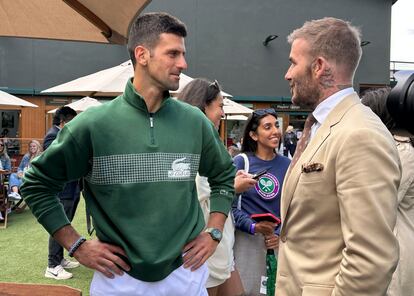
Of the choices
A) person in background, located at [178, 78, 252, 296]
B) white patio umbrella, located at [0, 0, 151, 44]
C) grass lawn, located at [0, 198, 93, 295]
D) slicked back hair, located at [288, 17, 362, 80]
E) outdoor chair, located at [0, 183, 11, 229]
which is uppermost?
white patio umbrella, located at [0, 0, 151, 44]

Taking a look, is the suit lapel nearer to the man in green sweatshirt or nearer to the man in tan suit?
the man in tan suit

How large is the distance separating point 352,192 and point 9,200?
8.53 meters

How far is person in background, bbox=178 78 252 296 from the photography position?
2758 millimetres

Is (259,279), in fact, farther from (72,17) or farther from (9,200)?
(9,200)

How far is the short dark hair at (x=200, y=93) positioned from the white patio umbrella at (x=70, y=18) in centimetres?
61

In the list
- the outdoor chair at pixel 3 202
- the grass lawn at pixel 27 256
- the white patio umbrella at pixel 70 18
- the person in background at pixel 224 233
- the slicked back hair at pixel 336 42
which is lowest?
the grass lawn at pixel 27 256

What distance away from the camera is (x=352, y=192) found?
1.52 metres

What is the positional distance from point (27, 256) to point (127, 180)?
16.2 feet

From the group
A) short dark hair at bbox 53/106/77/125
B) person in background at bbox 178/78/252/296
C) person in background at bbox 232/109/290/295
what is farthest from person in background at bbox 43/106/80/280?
person in background at bbox 178/78/252/296

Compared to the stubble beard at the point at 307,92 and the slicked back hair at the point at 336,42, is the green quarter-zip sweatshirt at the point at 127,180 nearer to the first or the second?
the stubble beard at the point at 307,92

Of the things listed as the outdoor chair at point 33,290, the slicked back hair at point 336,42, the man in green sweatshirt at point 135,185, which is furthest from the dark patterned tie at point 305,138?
the outdoor chair at point 33,290

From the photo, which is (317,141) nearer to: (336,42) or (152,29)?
(336,42)

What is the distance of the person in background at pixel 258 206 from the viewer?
3201 mm

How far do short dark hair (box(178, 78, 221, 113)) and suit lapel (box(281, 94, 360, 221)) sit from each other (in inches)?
48.6
